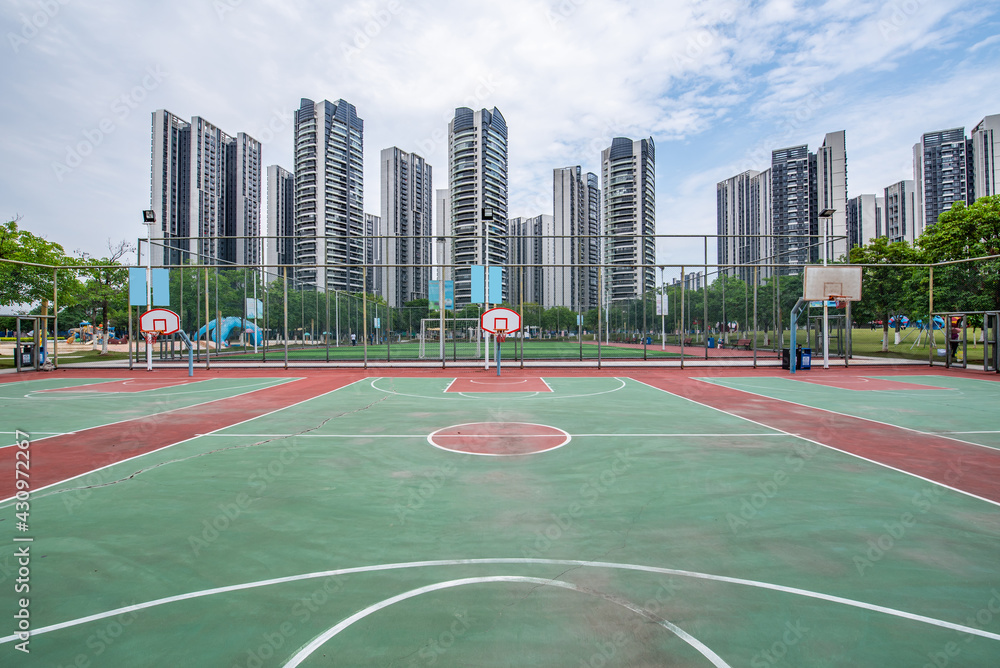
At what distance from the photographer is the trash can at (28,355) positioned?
1962 centimetres

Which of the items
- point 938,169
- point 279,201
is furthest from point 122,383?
point 938,169

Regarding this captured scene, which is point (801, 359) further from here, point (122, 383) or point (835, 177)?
point (835, 177)

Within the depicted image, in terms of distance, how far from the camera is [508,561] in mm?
3305

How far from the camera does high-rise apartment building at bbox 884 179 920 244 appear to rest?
291 ft

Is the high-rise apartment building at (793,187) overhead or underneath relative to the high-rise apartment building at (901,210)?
underneath

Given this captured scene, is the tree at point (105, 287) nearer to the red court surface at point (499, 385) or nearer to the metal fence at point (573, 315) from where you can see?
the metal fence at point (573, 315)

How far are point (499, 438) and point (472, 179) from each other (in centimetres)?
2692

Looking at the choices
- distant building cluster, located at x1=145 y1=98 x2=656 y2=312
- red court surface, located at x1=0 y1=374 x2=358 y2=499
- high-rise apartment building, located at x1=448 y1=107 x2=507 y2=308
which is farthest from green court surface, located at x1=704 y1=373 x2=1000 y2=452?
Result: high-rise apartment building, located at x1=448 y1=107 x2=507 y2=308

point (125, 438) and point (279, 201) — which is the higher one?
point (279, 201)

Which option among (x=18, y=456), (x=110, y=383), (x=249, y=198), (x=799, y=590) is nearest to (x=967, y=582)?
(x=799, y=590)

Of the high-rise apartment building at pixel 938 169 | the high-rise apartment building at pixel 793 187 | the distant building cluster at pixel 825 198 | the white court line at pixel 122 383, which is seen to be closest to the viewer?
the white court line at pixel 122 383

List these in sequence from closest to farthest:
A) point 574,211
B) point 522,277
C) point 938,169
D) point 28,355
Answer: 1. point 28,355
2. point 522,277
3. point 574,211
4. point 938,169

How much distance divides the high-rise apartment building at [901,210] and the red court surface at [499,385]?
10130 cm

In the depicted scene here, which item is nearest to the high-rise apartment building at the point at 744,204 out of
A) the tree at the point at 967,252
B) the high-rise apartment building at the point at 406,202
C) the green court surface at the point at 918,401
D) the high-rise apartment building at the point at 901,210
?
the tree at the point at 967,252
